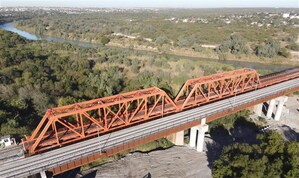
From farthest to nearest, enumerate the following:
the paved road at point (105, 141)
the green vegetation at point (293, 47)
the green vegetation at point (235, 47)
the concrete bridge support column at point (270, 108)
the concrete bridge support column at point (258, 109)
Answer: the green vegetation at point (293, 47), the green vegetation at point (235, 47), the concrete bridge support column at point (258, 109), the concrete bridge support column at point (270, 108), the paved road at point (105, 141)

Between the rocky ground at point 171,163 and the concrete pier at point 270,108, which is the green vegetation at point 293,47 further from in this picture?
the rocky ground at point 171,163

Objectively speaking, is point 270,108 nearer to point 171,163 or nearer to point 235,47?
point 171,163

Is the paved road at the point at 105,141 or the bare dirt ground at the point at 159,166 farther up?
the paved road at the point at 105,141

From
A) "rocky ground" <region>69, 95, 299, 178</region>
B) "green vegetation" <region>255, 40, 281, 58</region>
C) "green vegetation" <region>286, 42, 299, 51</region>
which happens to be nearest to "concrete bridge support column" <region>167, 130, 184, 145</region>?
"rocky ground" <region>69, 95, 299, 178</region>

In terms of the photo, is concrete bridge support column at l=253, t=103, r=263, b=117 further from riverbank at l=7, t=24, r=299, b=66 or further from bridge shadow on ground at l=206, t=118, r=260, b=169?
riverbank at l=7, t=24, r=299, b=66

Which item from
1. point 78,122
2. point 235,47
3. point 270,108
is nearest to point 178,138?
point 78,122

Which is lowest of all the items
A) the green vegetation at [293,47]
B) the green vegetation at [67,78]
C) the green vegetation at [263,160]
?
the green vegetation at [263,160]

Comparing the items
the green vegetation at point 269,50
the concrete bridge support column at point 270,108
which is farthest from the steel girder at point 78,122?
the green vegetation at point 269,50

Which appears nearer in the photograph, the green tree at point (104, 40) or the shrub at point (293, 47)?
the shrub at point (293, 47)
